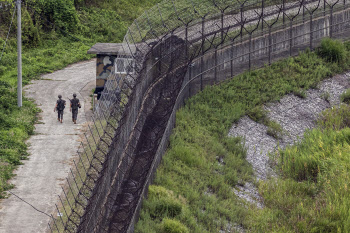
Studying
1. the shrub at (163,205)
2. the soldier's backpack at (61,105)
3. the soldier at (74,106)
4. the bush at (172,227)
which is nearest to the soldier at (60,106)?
the soldier's backpack at (61,105)

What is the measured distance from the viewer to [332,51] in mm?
31188

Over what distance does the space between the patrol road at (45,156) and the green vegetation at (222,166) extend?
2860 millimetres

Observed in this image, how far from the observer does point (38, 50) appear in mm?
35875

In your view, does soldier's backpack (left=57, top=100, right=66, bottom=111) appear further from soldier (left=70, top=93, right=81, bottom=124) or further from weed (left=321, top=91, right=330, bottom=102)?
weed (left=321, top=91, right=330, bottom=102)

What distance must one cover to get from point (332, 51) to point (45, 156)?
53.7ft

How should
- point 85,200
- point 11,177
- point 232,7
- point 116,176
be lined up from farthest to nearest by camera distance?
point 232,7, point 11,177, point 116,176, point 85,200

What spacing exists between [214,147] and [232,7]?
11.0 m

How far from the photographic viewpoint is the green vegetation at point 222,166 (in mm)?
17422

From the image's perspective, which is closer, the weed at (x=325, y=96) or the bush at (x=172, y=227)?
the bush at (x=172, y=227)

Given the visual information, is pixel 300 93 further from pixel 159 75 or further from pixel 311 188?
pixel 311 188

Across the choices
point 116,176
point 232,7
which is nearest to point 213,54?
point 232,7

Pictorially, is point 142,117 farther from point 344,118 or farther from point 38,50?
point 38,50

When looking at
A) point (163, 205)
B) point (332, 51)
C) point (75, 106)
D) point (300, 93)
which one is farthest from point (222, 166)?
point (332, 51)

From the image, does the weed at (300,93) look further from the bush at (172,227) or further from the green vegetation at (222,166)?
the bush at (172,227)
